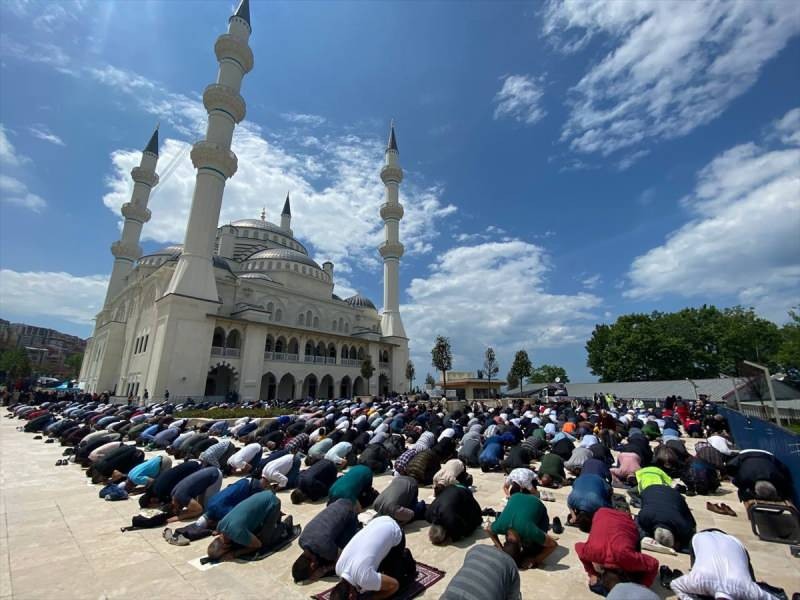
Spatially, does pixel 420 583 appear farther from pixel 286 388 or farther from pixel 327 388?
pixel 327 388

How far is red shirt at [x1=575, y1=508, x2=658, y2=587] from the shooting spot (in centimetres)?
354

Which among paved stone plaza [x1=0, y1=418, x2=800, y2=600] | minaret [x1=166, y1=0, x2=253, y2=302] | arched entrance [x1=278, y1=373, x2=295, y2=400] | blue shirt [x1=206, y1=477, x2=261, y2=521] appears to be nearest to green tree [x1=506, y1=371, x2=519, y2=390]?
arched entrance [x1=278, y1=373, x2=295, y2=400]

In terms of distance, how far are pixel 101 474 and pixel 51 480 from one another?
145 centimetres

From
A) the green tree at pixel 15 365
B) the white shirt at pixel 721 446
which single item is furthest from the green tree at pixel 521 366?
the green tree at pixel 15 365

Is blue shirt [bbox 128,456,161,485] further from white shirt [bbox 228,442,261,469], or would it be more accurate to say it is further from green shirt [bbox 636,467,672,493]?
green shirt [bbox 636,467,672,493]

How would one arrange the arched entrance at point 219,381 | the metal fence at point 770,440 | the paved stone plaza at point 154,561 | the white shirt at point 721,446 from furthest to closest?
the arched entrance at point 219,381
the white shirt at point 721,446
the metal fence at point 770,440
the paved stone plaza at point 154,561

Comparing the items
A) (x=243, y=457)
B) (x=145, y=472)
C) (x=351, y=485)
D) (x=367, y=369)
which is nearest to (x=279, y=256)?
(x=367, y=369)

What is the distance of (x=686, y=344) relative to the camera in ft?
138

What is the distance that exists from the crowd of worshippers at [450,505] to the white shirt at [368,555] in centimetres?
1

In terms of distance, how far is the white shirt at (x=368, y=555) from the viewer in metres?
3.42

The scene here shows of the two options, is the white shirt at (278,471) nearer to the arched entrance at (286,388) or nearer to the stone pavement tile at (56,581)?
the stone pavement tile at (56,581)

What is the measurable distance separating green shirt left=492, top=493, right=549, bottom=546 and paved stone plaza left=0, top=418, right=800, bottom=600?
38 cm

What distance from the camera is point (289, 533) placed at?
5.12 m

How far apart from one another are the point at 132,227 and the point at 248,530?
157 feet
